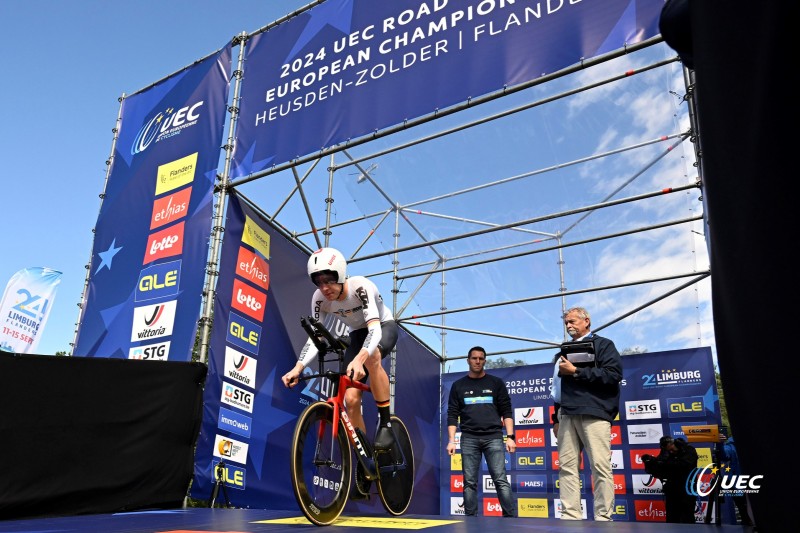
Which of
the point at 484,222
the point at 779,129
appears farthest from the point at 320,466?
the point at 484,222

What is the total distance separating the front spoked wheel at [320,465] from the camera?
293 centimetres

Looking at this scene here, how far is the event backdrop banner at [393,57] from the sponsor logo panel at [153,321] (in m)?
1.72

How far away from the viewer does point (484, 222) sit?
923 centimetres

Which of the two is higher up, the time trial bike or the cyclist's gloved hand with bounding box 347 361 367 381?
the cyclist's gloved hand with bounding box 347 361 367 381

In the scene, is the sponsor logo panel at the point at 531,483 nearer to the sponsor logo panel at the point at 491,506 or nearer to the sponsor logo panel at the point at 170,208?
the sponsor logo panel at the point at 491,506

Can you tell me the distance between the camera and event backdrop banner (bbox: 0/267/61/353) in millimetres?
11766

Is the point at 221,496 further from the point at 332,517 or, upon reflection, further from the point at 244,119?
the point at 244,119

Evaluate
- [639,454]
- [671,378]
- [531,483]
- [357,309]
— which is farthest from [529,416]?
[357,309]

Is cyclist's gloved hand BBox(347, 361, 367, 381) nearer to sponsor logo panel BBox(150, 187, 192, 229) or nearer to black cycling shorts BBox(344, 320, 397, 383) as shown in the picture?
black cycling shorts BBox(344, 320, 397, 383)

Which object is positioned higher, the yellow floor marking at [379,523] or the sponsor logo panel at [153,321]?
the sponsor logo panel at [153,321]

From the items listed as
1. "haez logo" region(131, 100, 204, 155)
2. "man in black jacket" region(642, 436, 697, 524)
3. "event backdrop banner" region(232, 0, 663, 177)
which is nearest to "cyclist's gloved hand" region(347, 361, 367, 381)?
"event backdrop banner" region(232, 0, 663, 177)

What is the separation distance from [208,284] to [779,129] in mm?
5773

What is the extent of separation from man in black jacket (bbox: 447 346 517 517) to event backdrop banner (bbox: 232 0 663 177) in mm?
2914

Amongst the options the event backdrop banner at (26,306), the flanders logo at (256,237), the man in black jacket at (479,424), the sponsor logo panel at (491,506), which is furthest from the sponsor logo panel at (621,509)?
the event backdrop banner at (26,306)
